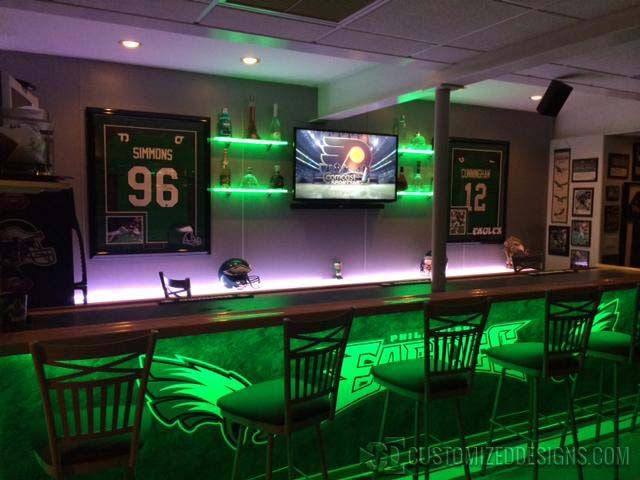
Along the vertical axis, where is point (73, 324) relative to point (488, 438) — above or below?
above

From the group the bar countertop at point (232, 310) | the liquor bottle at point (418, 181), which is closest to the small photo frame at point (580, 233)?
the liquor bottle at point (418, 181)

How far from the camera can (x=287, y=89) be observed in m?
5.03

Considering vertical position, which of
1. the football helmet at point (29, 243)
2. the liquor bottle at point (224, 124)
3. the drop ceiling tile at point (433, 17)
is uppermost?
the drop ceiling tile at point (433, 17)

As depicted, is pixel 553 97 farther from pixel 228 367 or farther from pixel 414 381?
pixel 228 367

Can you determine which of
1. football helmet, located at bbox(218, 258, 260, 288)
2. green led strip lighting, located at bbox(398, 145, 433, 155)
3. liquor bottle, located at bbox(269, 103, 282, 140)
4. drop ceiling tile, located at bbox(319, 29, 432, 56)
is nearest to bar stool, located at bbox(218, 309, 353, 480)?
drop ceiling tile, located at bbox(319, 29, 432, 56)

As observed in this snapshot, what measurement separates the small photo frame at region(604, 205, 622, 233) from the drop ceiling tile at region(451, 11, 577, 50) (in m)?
3.50

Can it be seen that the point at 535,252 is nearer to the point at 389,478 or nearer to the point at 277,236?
the point at 277,236

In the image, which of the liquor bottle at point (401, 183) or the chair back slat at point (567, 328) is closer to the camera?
the chair back slat at point (567, 328)

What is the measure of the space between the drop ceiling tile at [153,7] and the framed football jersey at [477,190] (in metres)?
4.04

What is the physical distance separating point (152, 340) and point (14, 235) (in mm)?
2356

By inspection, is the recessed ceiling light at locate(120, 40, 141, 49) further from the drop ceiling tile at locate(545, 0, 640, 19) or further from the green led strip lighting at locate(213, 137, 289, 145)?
the drop ceiling tile at locate(545, 0, 640, 19)

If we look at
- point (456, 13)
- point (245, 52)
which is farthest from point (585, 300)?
point (245, 52)

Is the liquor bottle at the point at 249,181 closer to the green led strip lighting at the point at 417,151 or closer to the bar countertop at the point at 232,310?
the green led strip lighting at the point at 417,151

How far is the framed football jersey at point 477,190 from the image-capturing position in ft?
19.7
